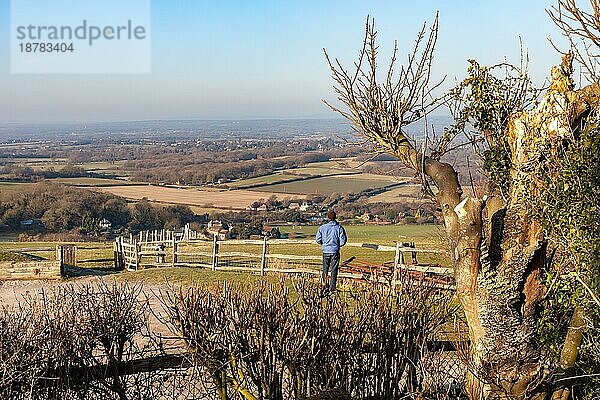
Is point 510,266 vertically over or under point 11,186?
over

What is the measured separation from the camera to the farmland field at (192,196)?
53.8 meters

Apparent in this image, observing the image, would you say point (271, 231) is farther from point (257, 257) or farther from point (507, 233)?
point (507, 233)

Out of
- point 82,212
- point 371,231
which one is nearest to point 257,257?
point 371,231

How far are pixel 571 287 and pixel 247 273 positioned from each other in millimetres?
14407

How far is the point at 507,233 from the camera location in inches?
240

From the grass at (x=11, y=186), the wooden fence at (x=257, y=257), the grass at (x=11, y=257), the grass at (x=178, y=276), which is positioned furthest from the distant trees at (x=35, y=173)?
the grass at (x=178, y=276)

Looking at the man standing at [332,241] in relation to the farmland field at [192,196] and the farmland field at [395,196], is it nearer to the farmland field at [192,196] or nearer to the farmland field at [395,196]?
the farmland field at [395,196]

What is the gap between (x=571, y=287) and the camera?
19.5ft

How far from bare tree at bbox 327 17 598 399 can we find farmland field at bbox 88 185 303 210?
45.0 meters

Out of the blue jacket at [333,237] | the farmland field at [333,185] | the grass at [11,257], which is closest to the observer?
the blue jacket at [333,237]

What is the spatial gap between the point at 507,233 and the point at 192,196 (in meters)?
53.6

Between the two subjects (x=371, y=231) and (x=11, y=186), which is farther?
(x=11, y=186)

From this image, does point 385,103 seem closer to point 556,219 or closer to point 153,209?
point 556,219

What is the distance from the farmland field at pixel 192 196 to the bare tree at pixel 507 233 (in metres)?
45.0
